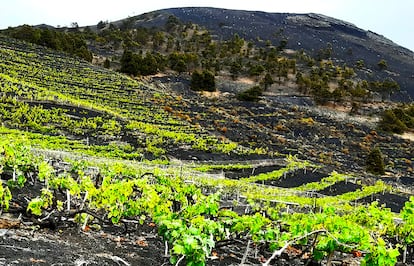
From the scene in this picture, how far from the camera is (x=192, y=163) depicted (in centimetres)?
2538

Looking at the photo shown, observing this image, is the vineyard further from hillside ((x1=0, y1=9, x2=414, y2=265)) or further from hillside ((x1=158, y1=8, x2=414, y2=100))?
hillside ((x1=158, y1=8, x2=414, y2=100))

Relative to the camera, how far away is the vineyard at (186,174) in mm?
6855

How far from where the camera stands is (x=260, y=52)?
77125mm

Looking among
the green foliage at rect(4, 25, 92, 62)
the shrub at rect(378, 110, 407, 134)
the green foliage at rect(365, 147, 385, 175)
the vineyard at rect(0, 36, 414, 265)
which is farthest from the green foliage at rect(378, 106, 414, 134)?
the green foliage at rect(4, 25, 92, 62)

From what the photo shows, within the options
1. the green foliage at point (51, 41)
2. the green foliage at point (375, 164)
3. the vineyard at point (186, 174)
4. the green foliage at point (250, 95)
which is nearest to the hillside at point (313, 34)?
the green foliage at point (250, 95)

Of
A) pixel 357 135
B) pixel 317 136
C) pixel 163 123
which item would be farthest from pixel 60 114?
pixel 357 135

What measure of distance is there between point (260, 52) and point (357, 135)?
34228 mm

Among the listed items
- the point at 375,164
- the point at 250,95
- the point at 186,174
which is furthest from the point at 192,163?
the point at 250,95

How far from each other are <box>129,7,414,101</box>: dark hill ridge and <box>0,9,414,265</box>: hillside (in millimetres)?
5450

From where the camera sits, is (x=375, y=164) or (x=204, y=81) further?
(x=204, y=81)

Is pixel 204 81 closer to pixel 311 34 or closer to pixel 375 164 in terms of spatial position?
pixel 375 164

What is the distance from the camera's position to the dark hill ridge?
85.1m

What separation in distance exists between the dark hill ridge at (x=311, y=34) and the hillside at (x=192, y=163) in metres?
5.45

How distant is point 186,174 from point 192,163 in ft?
16.1
